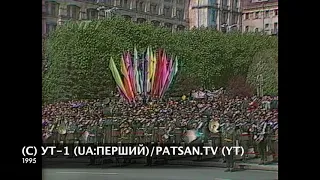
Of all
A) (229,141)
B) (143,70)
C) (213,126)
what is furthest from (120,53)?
(229,141)

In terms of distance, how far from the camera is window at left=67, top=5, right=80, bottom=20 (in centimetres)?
631

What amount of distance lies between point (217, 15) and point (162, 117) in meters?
1.17

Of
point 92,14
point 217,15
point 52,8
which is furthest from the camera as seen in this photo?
point 217,15

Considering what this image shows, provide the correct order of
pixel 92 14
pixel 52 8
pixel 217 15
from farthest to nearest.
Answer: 1. pixel 217 15
2. pixel 92 14
3. pixel 52 8

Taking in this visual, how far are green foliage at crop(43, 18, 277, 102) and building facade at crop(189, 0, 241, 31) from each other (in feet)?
0.38

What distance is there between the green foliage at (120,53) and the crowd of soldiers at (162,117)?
0.13 meters

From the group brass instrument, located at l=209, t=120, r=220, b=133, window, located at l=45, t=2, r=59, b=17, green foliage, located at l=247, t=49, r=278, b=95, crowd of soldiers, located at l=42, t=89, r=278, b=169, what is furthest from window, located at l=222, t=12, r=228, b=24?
window, located at l=45, t=2, r=59, b=17

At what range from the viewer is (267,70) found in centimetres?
632

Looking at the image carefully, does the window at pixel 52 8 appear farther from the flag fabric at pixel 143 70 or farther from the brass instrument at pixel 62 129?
the brass instrument at pixel 62 129

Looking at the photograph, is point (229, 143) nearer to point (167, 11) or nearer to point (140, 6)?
point (167, 11)

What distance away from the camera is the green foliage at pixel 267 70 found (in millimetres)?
6316
